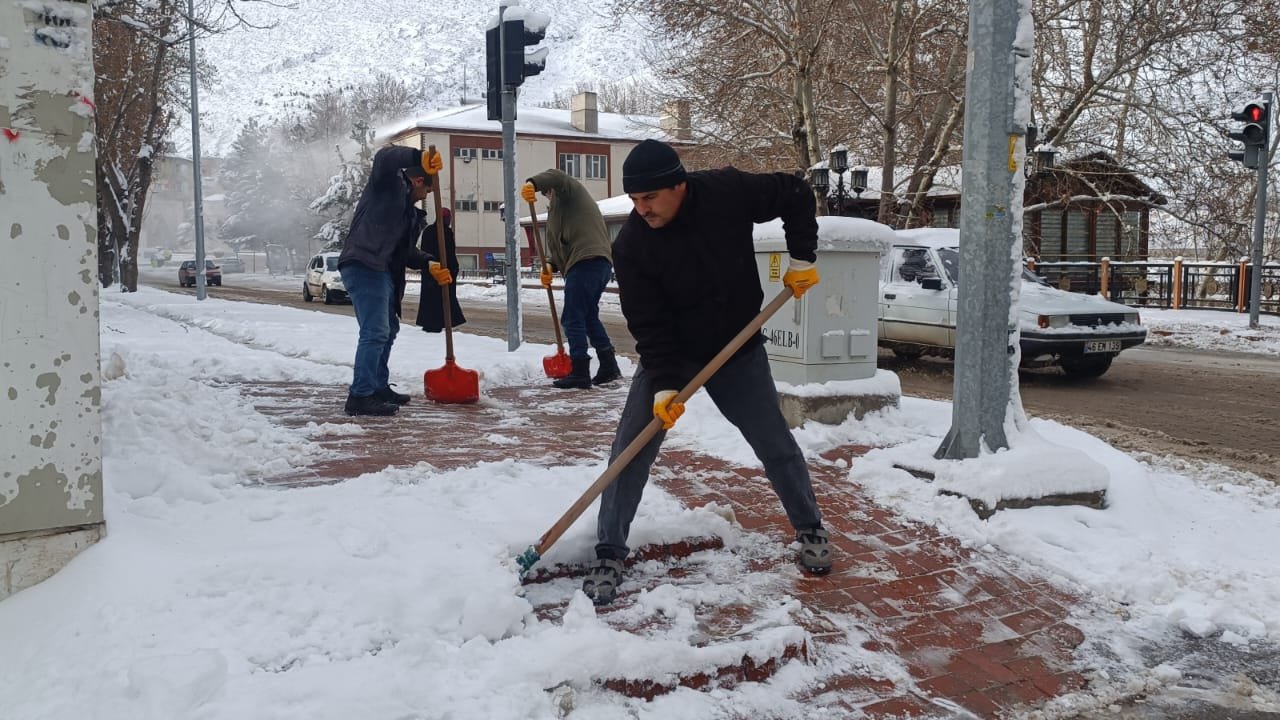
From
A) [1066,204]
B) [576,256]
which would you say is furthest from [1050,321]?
[1066,204]

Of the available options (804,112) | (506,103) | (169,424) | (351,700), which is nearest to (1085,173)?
(804,112)

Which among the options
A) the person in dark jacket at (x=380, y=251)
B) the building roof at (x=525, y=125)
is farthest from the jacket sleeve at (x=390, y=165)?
the building roof at (x=525, y=125)

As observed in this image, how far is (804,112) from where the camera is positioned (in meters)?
19.8

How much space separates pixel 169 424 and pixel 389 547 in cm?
239

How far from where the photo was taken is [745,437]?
369 centimetres

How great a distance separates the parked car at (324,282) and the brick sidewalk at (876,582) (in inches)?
860

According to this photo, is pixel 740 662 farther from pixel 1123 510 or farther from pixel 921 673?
pixel 1123 510

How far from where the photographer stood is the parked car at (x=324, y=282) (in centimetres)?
2717

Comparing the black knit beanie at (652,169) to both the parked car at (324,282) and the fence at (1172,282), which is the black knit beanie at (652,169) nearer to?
the fence at (1172,282)

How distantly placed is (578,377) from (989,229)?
4178 millimetres

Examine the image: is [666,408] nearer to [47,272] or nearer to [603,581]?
[603,581]

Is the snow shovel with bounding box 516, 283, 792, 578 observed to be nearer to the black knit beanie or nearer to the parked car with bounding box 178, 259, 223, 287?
the black knit beanie

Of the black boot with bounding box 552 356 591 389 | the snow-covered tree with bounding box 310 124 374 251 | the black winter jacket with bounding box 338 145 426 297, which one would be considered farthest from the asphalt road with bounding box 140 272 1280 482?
the snow-covered tree with bounding box 310 124 374 251

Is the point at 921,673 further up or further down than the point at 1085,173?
further down
